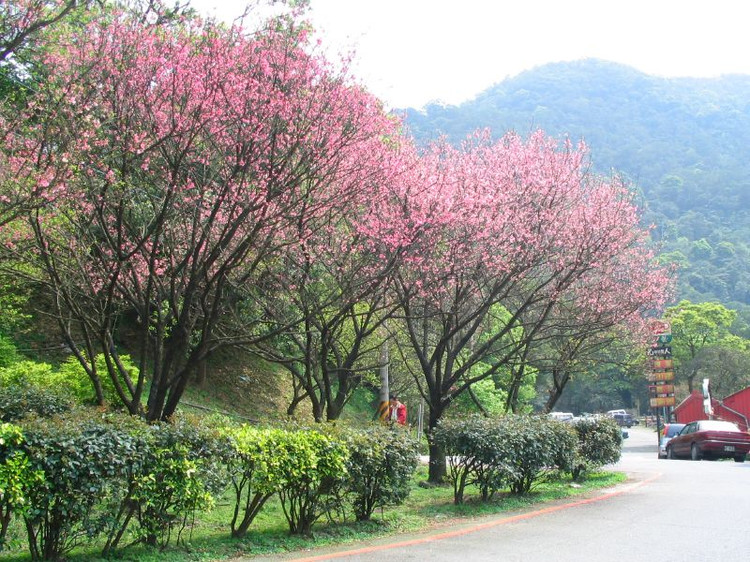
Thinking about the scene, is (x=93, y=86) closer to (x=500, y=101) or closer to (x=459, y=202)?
(x=459, y=202)

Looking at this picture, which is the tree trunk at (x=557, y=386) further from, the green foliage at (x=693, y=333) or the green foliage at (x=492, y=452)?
the green foliage at (x=693, y=333)

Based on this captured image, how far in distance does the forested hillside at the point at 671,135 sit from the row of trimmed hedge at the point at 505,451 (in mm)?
32805

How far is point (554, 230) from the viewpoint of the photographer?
1287 centimetres

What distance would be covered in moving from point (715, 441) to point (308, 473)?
18.7m

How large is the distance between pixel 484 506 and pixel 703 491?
466 centimetres

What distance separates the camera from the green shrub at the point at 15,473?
5.01m

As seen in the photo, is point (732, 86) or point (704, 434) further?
point (732, 86)

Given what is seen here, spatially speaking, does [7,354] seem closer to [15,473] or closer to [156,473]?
[156,473]

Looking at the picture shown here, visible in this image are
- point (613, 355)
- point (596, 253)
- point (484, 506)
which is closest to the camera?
point (484, 506)

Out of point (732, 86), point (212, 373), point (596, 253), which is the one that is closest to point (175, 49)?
point (596, 253)

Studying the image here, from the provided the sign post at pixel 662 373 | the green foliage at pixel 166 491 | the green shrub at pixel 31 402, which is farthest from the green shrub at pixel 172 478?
the sign post at pixel 662 373

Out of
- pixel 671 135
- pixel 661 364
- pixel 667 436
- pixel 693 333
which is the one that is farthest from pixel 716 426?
pixel 671 135

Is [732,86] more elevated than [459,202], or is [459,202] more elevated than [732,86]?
[732,86]

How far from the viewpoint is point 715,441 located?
2194 cm
